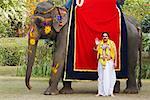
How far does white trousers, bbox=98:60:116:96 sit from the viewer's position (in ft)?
35.1

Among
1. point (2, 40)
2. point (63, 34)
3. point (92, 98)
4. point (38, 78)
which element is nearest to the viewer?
point (92, 98)

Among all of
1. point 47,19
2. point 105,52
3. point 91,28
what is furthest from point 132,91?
point 47,19

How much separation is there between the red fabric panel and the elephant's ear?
0.93ft

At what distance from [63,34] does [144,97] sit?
2.14 meters

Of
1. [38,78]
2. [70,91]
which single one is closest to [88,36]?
[70,91]

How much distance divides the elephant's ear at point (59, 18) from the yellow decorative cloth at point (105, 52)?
36.9 inches

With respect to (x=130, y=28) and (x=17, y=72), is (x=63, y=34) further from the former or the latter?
(x=17, y=72)

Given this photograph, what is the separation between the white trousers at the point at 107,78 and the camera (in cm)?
1070

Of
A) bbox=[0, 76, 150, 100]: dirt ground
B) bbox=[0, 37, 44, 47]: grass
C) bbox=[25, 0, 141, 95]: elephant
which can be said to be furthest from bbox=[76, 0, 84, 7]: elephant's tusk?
A: bbox=[0, 37, 44, 47]: grass

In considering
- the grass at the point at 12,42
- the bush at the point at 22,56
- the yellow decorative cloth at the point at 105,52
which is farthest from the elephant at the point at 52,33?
the grass at the point at 12,42

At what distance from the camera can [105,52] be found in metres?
10.7

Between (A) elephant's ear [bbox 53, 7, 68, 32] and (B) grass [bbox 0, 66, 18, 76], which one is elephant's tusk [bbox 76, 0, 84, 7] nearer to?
(A) elephant's ear [bbox 53, 7, 68, 32]

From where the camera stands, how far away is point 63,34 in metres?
11.0

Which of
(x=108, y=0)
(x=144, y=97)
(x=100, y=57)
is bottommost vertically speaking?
(x=144, y=97)
